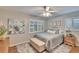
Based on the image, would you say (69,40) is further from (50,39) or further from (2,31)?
(2,31)

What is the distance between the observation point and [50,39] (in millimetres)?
1771

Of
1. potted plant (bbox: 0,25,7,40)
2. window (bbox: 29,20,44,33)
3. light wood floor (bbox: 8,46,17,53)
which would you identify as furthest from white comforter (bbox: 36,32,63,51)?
potted plant (bbox: 0,25,7,40)

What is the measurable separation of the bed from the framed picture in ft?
1.01

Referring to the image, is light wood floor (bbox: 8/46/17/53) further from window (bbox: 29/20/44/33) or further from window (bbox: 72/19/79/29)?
window (bbox: 72/19/79/29)

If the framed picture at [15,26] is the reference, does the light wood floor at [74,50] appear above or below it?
below

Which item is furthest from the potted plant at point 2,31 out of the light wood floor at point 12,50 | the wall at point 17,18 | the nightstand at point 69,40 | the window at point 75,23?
the window at point 75,23

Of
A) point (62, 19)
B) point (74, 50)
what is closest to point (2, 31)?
point (62, 19)

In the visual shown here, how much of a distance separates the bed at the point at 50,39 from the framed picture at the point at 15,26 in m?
0.31

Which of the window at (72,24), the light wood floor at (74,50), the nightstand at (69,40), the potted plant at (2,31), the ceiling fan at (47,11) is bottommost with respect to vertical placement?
the light wood floor at (74,50)

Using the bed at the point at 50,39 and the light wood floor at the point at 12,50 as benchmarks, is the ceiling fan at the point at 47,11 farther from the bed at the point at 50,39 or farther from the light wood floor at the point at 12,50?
the light wood floor at the point at 12,50

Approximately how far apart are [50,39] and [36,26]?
13.8 inches

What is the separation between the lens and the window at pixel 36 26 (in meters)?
1.85

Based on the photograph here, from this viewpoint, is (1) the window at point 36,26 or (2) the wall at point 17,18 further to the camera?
(1) the window at point 36,26
